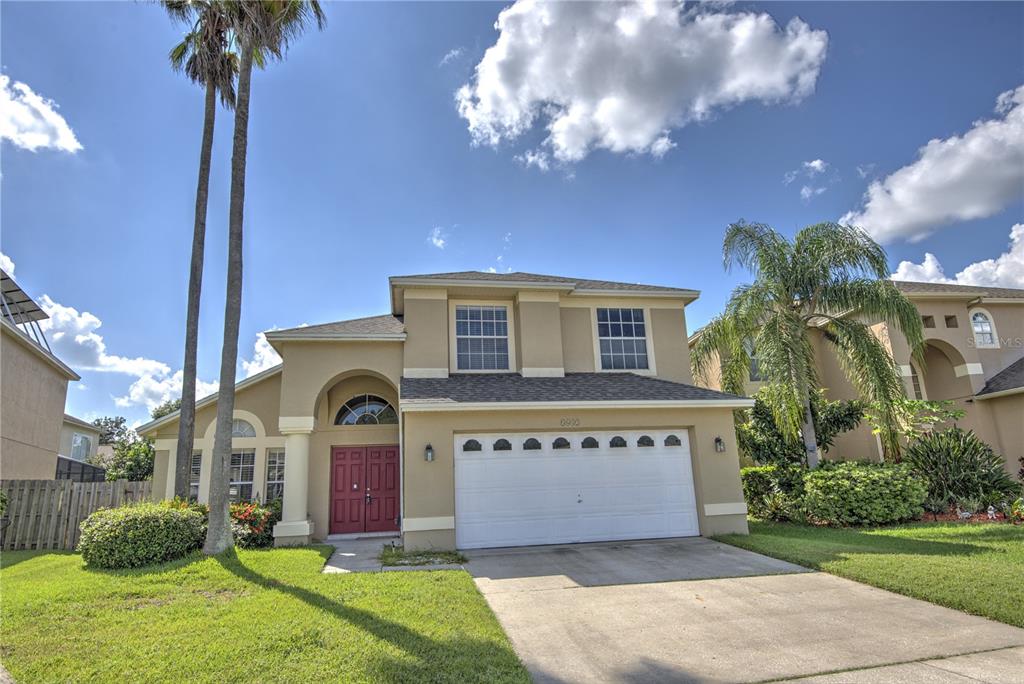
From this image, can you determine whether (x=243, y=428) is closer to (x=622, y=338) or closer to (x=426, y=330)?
(x=426, y=330)

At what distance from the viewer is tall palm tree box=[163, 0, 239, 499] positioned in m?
12.2

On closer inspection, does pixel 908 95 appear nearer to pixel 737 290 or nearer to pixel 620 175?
pixel 737 290

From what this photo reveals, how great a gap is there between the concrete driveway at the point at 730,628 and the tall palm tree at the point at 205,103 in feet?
26.8

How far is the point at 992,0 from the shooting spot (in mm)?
11789

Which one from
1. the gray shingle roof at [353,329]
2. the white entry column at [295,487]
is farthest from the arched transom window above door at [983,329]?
the white entry column at [295,487]

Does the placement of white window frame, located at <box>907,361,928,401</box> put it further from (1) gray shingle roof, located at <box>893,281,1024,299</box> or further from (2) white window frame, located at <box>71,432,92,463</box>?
(2) white window frame, located at <box>71,432,92,463</box>

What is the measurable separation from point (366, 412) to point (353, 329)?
2.69 meters

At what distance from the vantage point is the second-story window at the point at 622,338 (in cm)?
1473

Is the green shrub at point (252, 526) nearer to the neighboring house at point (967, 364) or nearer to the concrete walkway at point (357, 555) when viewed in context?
the concrete walkway at point (357, 555)

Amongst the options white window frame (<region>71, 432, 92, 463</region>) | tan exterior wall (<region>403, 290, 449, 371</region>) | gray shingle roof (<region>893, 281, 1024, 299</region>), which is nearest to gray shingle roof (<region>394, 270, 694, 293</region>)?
tan exterior wall (<region>403, 290, 449, 371</region>)

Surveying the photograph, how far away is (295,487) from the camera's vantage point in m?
12.2

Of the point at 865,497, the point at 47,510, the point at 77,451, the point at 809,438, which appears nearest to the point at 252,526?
the point at 47,510

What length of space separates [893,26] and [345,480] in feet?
56.5

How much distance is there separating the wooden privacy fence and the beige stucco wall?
10.8 ft
